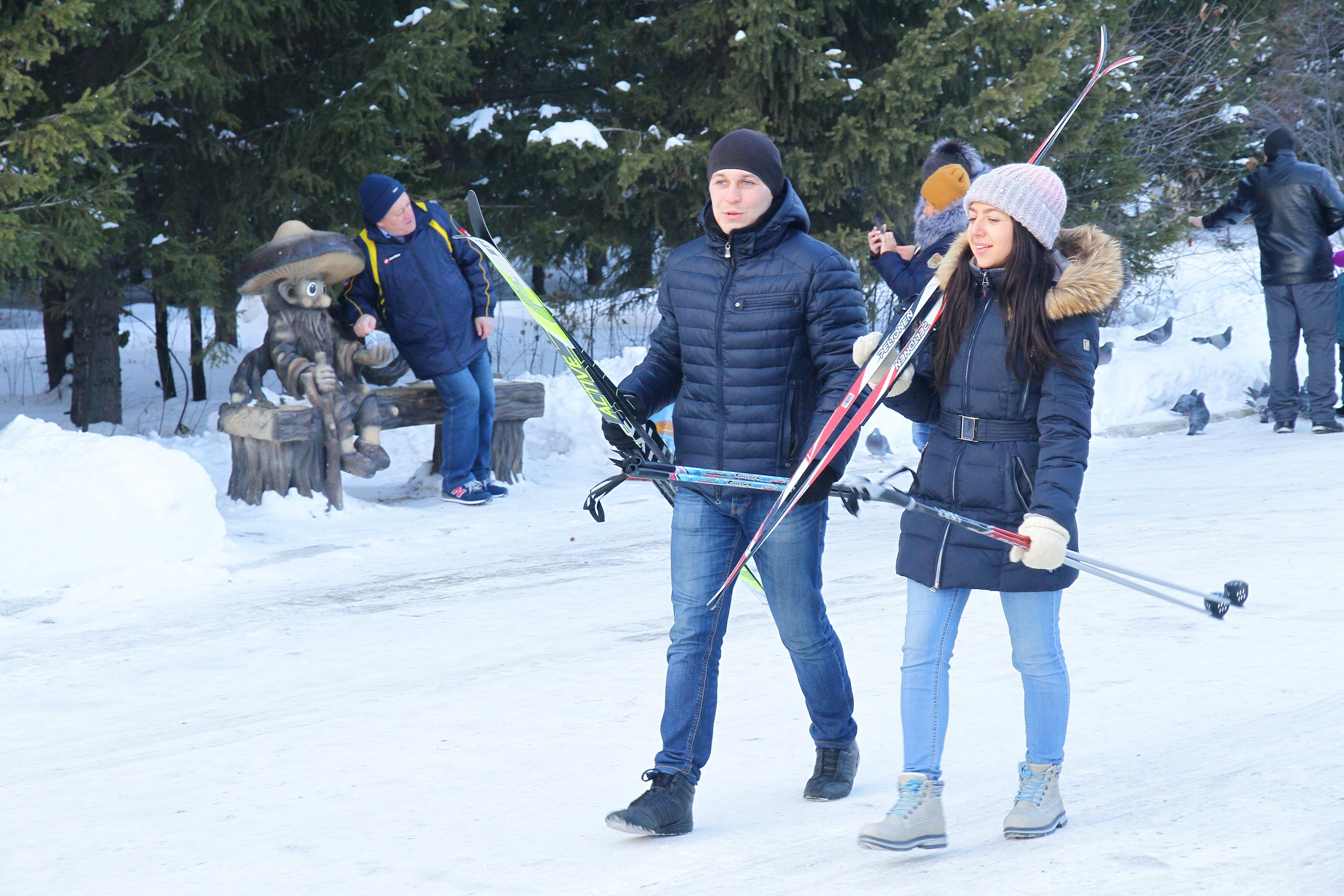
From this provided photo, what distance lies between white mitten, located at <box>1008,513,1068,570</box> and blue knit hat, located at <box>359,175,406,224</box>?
5.57 metres

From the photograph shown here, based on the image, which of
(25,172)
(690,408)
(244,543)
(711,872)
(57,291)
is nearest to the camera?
(711,872)

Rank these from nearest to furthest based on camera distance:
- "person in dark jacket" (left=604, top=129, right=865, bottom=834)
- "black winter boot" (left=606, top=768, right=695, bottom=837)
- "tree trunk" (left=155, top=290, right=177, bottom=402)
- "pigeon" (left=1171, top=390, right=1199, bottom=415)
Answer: "black winter boot" (left=606, top=768, right=695, bottom=837)
"person in dark jacket" (left=604, top=129, right=865, bottom=834)
"pigeon" (left=1171, top=390, right=1199, bottom=415)
"tree trunk" (left=155, top=290, right=177, bottom=402)

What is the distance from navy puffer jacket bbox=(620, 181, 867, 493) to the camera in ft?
11.1

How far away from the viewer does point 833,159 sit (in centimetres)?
1002

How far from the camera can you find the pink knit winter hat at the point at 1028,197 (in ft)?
10.3

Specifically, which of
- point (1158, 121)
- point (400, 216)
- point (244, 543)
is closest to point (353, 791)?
point (244, 543)

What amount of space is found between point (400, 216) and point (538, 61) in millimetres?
4789

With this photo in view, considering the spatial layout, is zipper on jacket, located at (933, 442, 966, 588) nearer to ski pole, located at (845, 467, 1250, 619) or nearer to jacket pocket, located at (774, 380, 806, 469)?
ski pole, located at (845, 467, 1250, 619)

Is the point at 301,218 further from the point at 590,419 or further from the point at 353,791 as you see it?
the point at 353,791

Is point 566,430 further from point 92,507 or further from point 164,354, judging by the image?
point 164,354

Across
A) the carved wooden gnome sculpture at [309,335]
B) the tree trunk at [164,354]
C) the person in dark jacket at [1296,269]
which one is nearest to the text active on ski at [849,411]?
the carved wooden gnome sculpture at [309,335]

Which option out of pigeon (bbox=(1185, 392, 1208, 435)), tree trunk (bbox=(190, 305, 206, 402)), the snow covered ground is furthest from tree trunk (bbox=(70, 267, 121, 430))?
pigeon (bbox=(1185, 392, 1208, 435))

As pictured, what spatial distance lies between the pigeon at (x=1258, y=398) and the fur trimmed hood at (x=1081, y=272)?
27.2 ft

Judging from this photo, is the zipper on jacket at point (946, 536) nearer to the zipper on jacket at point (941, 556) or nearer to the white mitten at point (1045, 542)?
the zipper on jacket at point (941, 556)
